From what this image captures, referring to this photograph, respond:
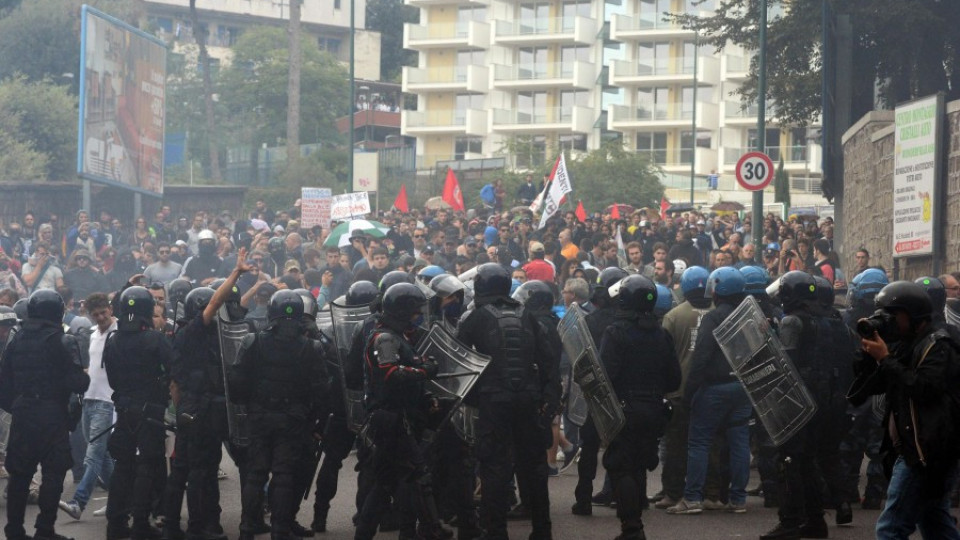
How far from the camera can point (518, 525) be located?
409 inches

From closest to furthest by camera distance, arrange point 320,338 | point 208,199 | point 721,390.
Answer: point 320,338 → point 721,390 → point 208,199

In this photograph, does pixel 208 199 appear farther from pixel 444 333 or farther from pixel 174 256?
pixel 444 333

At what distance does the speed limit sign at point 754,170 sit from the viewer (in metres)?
21.0

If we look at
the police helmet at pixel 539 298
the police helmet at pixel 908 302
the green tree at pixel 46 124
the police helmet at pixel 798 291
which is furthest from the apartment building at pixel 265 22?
the police helmet at pixel 908 302

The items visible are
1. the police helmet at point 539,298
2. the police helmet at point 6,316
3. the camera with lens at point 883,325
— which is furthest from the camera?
the police helmet at point 6,316

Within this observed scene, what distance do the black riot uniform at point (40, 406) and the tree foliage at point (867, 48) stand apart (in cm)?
2073

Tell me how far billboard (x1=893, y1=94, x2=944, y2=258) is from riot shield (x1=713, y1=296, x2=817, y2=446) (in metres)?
8.13

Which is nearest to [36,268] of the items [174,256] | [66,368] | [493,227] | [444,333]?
[174,256]

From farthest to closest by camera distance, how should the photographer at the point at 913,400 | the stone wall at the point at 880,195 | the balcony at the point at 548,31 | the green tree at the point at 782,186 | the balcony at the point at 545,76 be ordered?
the balcony at the point at 545,76
the balcony at the point at 548,31
the green tree at the point at 782,186
the stone wall at the point at 880,195
the photographer at the point at 913,400

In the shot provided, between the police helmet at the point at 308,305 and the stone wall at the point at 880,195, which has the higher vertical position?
the stone wall at the point at 880,195

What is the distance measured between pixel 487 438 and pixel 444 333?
69cm

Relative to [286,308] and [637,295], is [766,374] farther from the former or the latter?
[286,308]

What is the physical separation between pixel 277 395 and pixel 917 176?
35.9 feet

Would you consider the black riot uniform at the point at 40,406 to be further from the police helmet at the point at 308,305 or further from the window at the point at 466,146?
the window at the point at 466,146
